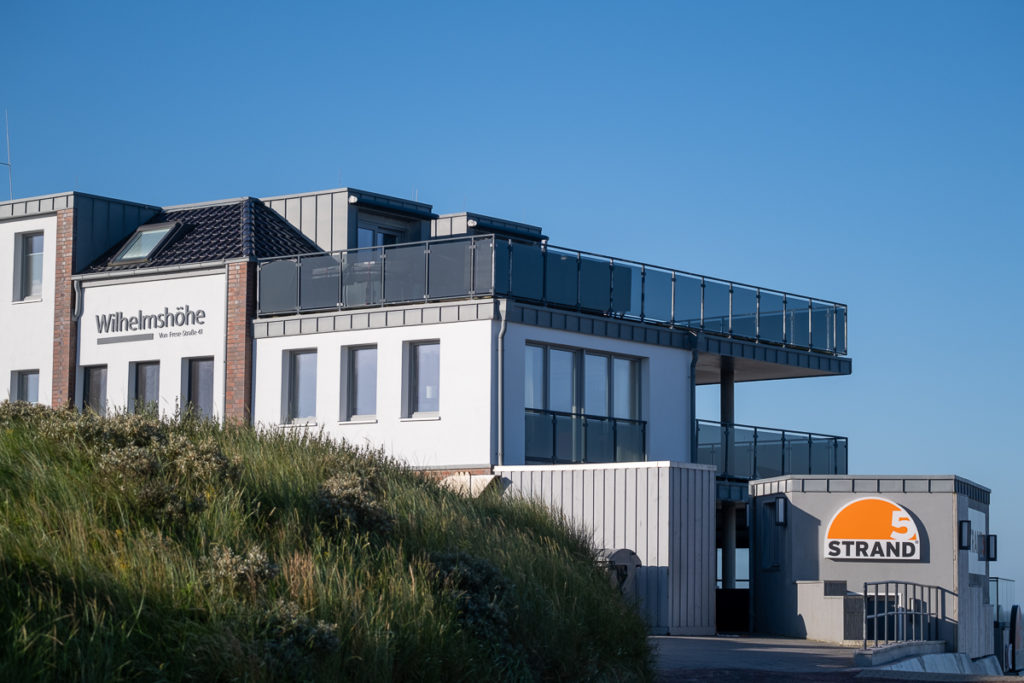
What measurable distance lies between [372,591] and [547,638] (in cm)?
198

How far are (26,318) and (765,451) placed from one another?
55.3 feet

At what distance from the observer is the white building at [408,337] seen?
26.2 metres

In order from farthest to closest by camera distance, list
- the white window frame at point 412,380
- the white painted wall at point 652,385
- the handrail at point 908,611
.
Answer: the white window frame at point 412,380 < the white painted wall at point 652,385 < the handrail at point 908,611

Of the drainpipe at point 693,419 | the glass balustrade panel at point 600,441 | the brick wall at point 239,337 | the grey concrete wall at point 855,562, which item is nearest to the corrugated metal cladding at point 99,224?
the brick wall at point 239,337

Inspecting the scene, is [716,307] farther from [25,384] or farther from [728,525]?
[25,384]

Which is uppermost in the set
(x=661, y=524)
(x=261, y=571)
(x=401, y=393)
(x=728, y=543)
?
(x=401, y=393)

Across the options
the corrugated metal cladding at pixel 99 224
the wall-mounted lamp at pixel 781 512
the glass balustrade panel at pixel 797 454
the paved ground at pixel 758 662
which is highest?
the corrugated metal cladding at pixel 99 224

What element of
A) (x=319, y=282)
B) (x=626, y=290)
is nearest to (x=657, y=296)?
(x=626, y=290)

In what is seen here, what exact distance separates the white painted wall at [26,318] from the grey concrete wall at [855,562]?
55.8 ft

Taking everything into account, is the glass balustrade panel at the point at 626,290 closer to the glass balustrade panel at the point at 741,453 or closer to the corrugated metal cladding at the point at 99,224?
the glass balustrade panel at the point at 741,453

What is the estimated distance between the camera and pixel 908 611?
20844mm

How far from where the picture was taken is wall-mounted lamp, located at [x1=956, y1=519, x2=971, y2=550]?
2161 cm

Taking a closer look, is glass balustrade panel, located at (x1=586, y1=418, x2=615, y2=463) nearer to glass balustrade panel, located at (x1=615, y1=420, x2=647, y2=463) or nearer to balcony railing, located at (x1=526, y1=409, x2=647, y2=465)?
balcony railing, located at (x1=526, y1=409, x2=647, y2=465)

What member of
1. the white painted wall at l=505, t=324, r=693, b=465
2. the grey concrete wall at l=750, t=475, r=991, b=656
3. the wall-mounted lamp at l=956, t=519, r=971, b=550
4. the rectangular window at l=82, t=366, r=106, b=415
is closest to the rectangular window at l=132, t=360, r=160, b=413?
the rectangular window at l=82, t=366, r=106, b=415
